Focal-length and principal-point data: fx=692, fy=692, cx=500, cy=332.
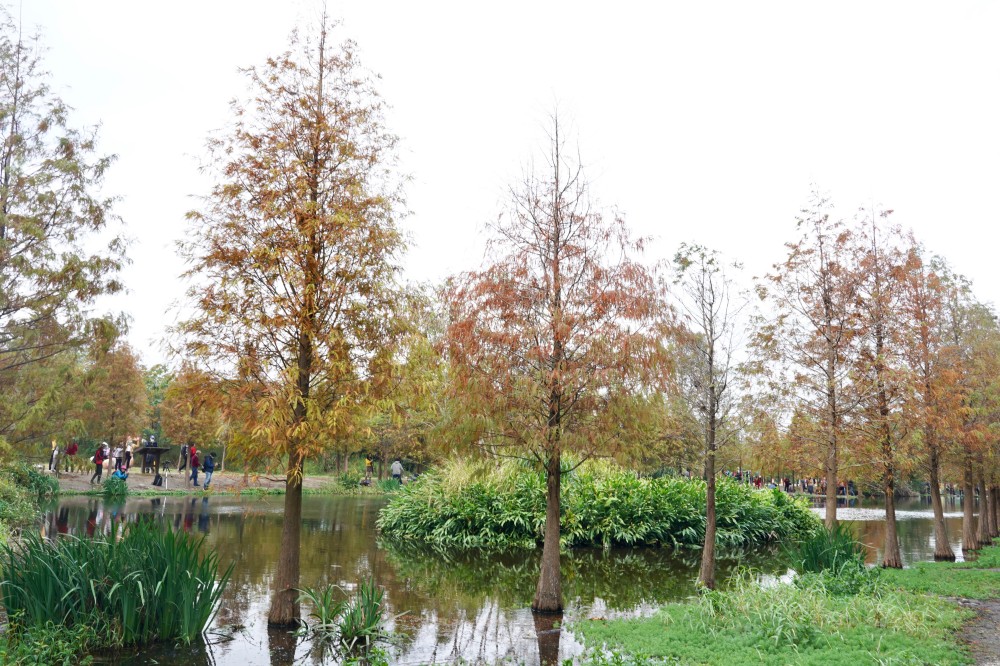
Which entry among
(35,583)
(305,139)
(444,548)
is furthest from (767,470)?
(35,583)

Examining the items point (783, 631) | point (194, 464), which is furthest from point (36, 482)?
point (783, 631)

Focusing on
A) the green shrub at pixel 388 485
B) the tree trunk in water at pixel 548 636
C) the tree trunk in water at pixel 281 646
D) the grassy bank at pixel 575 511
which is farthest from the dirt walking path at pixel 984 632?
the green shrub at pixel 388 485

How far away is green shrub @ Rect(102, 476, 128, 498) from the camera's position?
23422mm

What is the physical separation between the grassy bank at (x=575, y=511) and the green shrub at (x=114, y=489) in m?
11.2

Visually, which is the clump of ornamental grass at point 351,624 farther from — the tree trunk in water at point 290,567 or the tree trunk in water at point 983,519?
the tree trunk in water at point 983,519

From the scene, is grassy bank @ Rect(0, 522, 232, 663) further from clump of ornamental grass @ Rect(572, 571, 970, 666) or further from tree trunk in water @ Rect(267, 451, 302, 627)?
clump of ornamental grass @ Rect(572, 571, 970, 666)

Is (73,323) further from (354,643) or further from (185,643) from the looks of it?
(354,643)

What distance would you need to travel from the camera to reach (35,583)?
19.8 ft

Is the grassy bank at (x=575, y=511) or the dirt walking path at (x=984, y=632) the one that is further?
the grassy bank at (x=575, y=511)

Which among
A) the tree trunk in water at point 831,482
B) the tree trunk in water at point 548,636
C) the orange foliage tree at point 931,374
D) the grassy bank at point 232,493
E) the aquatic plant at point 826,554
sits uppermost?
the orange foliage tree at point 931,374

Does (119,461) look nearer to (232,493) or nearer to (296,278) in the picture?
(232,493)

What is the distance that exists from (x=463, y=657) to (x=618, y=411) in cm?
355

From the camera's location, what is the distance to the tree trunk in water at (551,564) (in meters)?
8.99

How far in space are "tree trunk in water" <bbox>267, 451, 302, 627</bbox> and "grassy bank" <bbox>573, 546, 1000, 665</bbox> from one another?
3.23 metres
